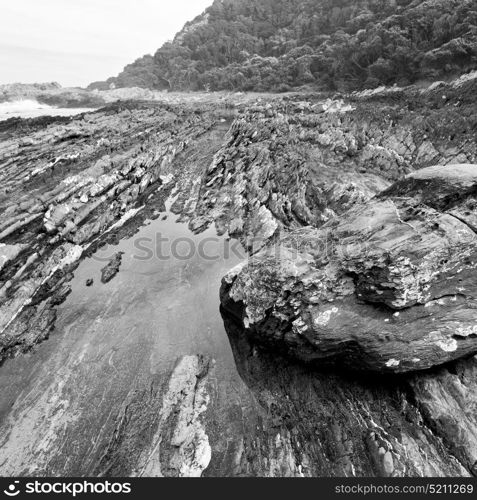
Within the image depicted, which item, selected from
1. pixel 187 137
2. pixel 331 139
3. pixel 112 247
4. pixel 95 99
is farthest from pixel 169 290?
pixel 95 99

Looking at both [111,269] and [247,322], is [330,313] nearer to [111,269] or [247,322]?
[247,322]

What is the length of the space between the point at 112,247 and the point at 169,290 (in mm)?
9026

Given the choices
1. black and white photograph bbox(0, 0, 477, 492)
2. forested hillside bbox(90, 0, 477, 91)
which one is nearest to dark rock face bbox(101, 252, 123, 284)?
black and white photograph bbox(0, 0, 477, 492)

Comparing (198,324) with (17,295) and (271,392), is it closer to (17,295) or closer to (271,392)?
(271,392)

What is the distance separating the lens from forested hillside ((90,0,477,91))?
70938mm

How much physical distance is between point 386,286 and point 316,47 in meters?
129

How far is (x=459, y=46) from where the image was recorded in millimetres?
62062

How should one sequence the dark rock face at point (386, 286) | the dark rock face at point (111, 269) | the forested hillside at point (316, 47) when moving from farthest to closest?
the forested hillside at point (316, 47)
the dark rock face at point (111, 269)
the dark rock face at point (386, 286)

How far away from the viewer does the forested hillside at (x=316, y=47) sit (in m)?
70.9

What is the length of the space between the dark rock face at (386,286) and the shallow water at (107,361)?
4.08m
